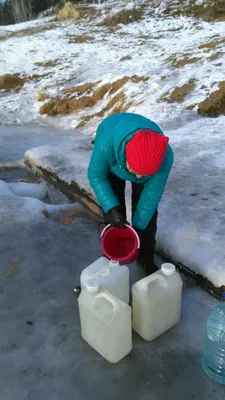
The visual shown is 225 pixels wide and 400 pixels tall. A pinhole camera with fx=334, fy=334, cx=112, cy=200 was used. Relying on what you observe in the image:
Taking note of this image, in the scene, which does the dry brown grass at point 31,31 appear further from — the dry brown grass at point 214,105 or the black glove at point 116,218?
the black glove at point 116,218

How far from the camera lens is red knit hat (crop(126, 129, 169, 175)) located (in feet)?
5.70

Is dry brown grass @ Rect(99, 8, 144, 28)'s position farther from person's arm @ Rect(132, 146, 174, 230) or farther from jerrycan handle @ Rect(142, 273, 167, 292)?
jerrycan handle @ Rect(142, 273, 167, 292)

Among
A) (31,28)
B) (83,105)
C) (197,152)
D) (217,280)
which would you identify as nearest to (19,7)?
(31,28)

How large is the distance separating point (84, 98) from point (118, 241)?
8478 millimetres

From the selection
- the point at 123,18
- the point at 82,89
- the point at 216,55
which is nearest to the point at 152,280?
the point at 216,55

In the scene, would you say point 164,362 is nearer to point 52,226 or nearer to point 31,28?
point 52,226

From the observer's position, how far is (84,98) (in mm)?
10141

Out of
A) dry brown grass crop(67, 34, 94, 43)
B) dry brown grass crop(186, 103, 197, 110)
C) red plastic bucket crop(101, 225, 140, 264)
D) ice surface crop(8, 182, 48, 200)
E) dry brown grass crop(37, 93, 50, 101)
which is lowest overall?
dry brown grass crop(37, 93, 50, 101)

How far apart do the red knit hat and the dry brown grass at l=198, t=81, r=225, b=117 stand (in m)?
5.02

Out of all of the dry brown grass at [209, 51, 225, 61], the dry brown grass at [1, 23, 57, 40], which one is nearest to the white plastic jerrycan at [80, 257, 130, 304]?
the dry brown grass at [209, 51, 225, 61]

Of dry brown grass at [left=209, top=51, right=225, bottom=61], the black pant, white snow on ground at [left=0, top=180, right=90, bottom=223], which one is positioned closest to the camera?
A: the black pant

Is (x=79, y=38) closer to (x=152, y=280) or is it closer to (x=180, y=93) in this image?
(x=180, y=93)

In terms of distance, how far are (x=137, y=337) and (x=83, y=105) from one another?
28.7 ft

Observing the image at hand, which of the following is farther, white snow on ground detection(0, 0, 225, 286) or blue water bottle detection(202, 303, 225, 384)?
white snow on ground detection(0, 0, 225, 286)
